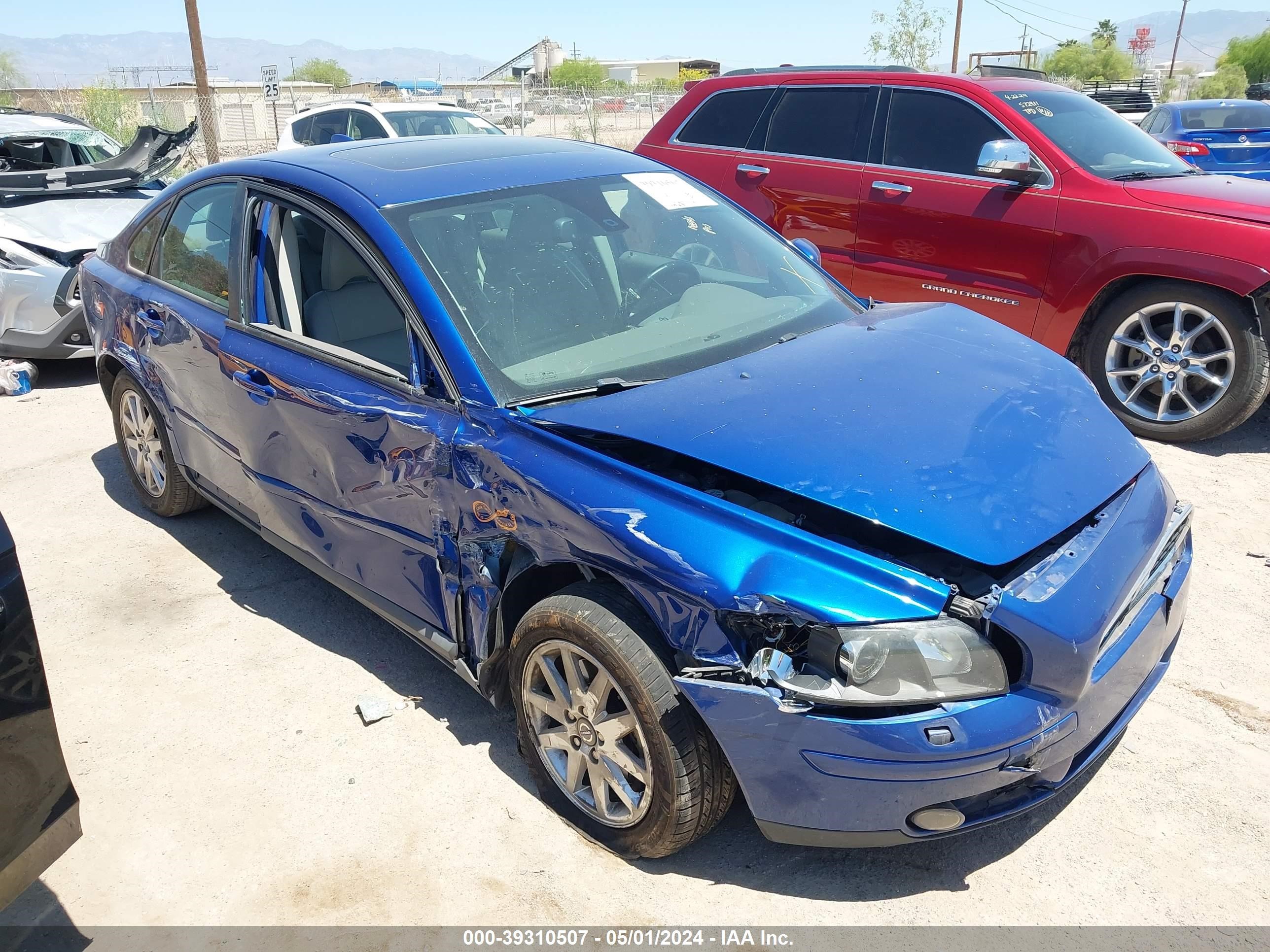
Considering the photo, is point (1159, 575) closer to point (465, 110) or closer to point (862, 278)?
point (862, 278)

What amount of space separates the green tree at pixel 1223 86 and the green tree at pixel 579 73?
42.3 m

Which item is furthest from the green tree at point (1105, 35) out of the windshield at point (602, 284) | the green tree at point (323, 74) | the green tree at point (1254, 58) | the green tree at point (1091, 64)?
the windshield at point (602, 284)

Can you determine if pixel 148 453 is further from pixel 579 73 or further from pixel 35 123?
pixel 579 73

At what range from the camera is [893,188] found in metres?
6.02

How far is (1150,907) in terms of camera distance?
243 centimetres

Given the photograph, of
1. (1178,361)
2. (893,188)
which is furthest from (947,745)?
(893,188)

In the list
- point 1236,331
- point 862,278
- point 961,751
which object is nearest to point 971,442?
point 961,751

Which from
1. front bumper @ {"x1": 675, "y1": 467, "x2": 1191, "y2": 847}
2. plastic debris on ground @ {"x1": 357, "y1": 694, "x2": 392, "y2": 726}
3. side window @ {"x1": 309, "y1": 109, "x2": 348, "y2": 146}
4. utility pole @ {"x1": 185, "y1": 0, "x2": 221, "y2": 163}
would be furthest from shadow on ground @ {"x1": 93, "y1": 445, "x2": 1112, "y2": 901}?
utility pole @ {"x1": 185, "y1": 0, "x2": 221, "y2": 163}

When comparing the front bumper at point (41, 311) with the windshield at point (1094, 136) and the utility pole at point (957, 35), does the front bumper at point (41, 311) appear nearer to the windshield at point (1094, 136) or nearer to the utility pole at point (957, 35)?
the windshield at point (1094, 136)

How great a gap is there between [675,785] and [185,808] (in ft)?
5.25

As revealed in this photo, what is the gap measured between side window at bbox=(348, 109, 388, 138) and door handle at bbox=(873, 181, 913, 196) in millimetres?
7210

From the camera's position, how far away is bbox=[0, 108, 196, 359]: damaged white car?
716 centimetres

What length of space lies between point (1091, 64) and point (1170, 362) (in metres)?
76.1

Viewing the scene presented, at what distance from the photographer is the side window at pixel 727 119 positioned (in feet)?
22.6
